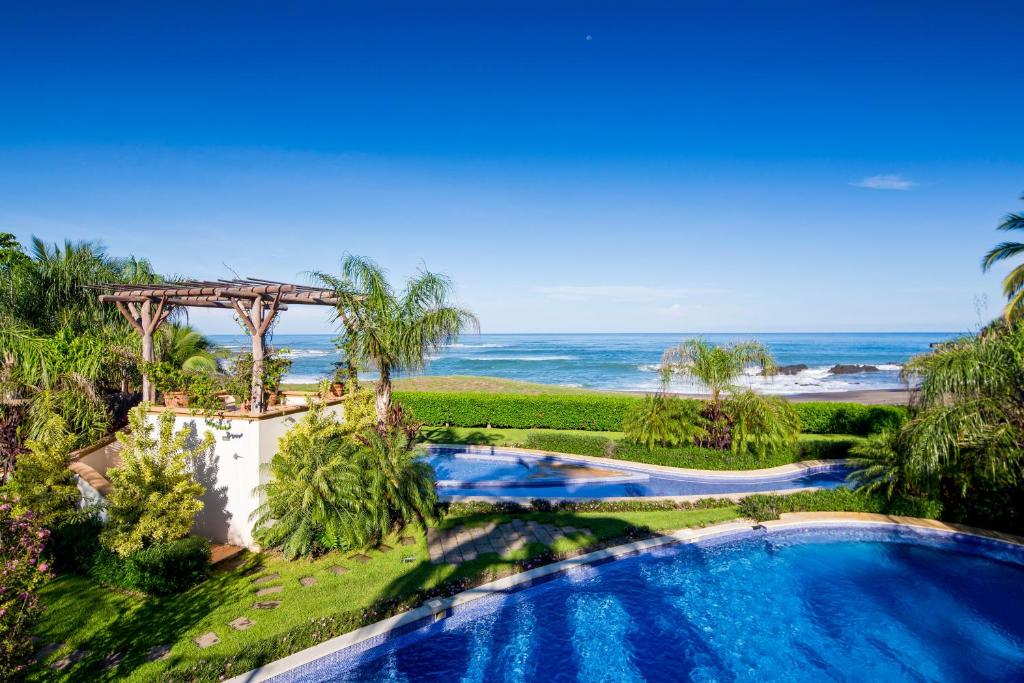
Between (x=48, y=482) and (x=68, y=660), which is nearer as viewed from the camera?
(x=68, y=660)

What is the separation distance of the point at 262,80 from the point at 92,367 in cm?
1188

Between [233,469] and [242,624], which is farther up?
[233,469]

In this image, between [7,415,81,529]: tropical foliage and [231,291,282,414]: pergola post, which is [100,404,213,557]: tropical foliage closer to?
[7,415,81,529]: tropical foliage

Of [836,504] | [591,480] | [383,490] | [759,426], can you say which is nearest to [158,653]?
[383,490]

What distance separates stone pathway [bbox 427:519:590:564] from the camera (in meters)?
8.31

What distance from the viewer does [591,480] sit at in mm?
13250

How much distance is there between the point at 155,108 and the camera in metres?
15.5

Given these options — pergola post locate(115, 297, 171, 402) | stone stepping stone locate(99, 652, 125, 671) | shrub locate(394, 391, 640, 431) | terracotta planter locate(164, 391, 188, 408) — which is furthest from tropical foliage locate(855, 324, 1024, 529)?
pergola post locate(115, 297, 171, 402)

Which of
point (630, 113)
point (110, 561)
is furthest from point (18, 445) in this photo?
point (630, 113)

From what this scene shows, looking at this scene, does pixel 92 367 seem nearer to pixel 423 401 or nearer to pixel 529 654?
pixel 529 654

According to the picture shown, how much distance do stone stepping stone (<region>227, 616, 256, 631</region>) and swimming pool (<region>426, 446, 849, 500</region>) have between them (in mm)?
5120

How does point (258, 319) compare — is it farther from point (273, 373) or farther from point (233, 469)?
point (233, 469)

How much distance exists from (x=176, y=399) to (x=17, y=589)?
4378 mm

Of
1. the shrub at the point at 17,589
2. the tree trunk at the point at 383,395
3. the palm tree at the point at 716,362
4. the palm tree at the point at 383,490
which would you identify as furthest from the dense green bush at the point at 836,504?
the shrub at the point at 17,589
